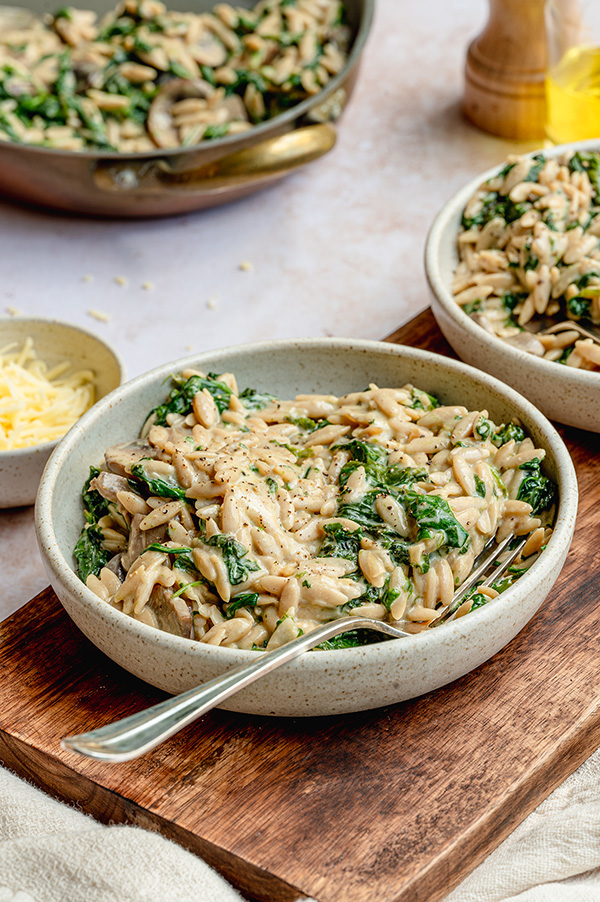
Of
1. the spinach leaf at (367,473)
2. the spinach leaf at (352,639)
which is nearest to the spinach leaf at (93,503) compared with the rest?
the spinach leaf at (367,473)

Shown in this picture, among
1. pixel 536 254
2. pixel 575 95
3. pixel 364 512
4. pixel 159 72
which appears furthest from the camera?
pixel 159 72

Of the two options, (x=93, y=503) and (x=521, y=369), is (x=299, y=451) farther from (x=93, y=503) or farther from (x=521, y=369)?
(x=521, y=369)

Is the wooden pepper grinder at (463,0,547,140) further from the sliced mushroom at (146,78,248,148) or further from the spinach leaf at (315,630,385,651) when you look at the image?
the spinach leaf at (315,630,385,651)

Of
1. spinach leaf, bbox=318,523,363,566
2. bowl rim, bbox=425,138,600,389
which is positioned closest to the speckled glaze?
bowl rim, bbox=425,138,600,389

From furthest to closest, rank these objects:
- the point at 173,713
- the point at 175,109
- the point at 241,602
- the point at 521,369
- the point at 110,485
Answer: the point at 175,109 < the point at 521,369 < the point at 110,485 < the point at 241,602 < the point at 173,713

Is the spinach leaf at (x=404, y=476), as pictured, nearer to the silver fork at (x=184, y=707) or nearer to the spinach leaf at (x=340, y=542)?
the spinach leaf at (x=340, y=542)

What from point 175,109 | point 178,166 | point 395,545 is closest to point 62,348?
point 178,166
